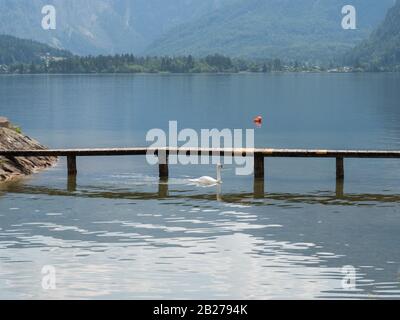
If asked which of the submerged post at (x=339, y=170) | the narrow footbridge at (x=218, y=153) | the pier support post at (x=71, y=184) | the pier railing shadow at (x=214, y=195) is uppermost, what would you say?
the narrow footbridge at (x=218, y=153)

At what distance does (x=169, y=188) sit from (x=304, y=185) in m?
8.77

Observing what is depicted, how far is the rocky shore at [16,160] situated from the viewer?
57.3 m

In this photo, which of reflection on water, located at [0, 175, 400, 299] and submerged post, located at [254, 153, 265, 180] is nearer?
reflection on water, located at [0, 175, 400, 299]

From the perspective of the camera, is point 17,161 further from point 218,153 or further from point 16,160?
point 218,153

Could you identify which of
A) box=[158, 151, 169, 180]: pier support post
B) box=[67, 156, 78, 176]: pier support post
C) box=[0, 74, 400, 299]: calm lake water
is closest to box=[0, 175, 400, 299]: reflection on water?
box=[0, 74, 400, 299]: calm lake water

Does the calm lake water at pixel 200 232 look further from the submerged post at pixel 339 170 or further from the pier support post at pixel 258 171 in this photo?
the pier support post at pixel 258 171

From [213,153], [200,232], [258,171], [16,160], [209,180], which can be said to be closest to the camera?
[200,232]

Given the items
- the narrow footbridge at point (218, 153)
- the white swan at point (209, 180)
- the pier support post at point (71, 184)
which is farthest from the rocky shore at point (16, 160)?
the white swan at point (209, 180)

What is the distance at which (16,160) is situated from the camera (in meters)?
58.9

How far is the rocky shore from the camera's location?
2258 inches

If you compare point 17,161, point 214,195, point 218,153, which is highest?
point 218,153

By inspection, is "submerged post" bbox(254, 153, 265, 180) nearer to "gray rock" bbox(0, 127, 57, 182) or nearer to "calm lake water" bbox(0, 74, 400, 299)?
"calm lake water" bbox(0, 74, 400, 299)

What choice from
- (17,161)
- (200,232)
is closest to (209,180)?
(17,161)

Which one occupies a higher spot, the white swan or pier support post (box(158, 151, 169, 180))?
pier support post (box(158, 151, 169, 180))
